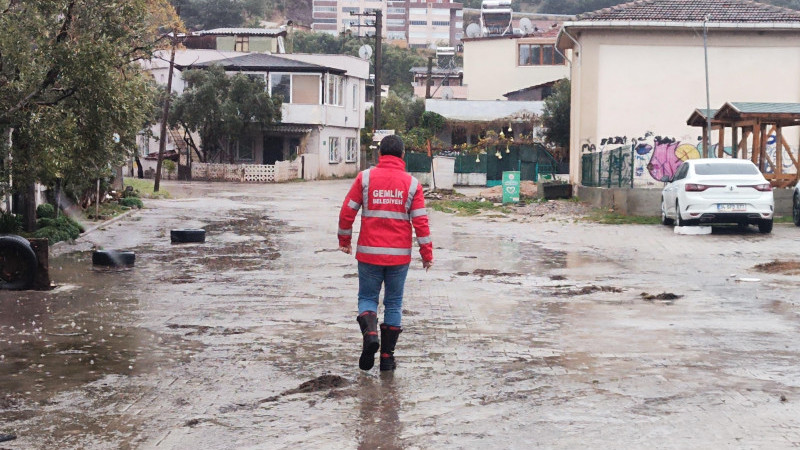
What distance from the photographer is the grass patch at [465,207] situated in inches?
1206

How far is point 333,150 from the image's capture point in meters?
65.0

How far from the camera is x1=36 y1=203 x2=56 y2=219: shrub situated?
22.1m

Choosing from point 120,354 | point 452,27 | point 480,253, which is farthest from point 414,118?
point 452,27

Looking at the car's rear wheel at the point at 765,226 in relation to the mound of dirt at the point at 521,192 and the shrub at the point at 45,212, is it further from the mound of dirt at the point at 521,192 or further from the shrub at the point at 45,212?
the shrub at the point at 45,212

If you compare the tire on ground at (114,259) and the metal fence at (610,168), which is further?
the metal fence at (610,168)

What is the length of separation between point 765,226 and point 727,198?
1074 millimetres

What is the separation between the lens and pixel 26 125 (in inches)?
566

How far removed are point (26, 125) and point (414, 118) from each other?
6525cm

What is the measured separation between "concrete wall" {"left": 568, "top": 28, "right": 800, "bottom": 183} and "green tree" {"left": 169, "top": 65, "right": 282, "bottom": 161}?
25.1 metres

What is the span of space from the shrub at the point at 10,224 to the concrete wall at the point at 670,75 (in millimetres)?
21726

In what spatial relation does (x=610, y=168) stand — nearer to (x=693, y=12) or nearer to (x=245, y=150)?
(x=693, y=12)

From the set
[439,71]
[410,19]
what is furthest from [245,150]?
[410,19]

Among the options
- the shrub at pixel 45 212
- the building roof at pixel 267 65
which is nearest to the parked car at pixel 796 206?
the shrub at pixel 45 212

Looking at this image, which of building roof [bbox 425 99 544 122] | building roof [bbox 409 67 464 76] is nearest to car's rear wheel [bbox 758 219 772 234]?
building roof [bbox 425 99 544 122]
